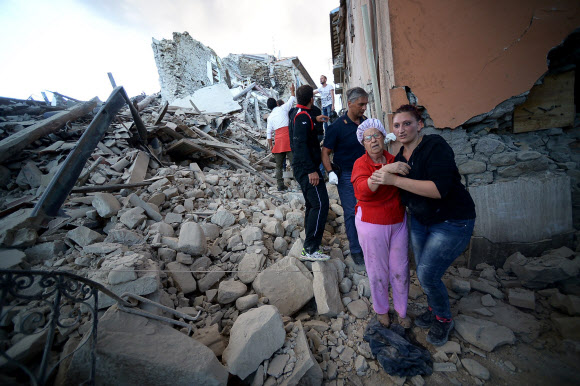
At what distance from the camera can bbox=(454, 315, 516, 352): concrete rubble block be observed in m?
1.84

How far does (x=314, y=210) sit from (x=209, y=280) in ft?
4.76

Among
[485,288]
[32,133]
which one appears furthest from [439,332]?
[32,133]

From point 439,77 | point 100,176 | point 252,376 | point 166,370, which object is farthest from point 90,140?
point 439,77

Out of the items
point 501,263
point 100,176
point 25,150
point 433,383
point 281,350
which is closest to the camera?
point 433,383

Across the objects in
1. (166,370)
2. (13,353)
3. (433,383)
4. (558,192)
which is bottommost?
(433,383)

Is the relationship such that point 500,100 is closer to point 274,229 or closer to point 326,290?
point 326,290

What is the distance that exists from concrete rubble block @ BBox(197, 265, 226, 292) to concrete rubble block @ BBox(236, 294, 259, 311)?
1.27ft

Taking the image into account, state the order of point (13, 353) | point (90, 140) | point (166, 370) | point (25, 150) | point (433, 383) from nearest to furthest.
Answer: point (13, 353)
point (166, 370)
point (433, 383)
point (90, 140)
point (25, 150)

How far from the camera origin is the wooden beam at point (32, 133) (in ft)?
12.1

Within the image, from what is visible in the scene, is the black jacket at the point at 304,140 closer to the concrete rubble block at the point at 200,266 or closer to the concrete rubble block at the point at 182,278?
the concrete rubble block at the point at 200,266

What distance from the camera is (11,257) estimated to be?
222 cm

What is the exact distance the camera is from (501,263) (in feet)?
8.56

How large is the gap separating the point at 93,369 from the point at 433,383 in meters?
2.34

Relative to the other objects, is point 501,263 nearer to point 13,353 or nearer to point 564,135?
point 564,135
